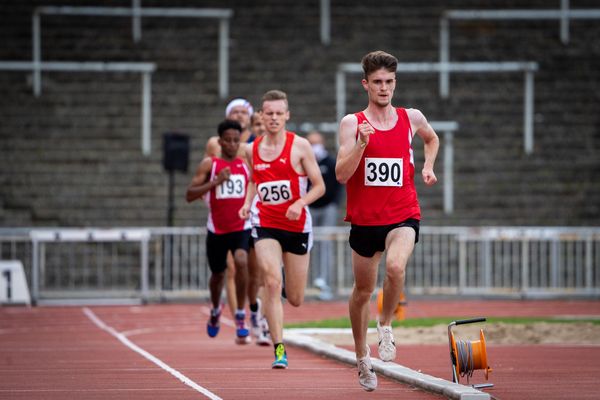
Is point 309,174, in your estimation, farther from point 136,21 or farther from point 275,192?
point 136,21

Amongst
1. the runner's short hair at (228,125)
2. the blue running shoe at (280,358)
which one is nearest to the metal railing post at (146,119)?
the runner's short hair at (228,125)

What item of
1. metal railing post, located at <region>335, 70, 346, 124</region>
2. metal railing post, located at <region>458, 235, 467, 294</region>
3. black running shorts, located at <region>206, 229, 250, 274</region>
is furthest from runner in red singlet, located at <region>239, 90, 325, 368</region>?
metal railing post, located at <region>335, 70, 346, 124</region>

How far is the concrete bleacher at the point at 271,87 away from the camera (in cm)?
2831

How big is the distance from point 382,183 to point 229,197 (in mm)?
5544

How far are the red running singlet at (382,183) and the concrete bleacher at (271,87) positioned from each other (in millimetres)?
17558

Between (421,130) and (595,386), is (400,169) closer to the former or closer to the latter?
(421,130)

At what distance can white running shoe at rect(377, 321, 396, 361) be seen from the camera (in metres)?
10.1

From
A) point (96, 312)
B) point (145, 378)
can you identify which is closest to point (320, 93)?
point (96, 312)

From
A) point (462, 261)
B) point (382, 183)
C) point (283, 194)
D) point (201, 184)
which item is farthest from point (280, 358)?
point (462, 261)

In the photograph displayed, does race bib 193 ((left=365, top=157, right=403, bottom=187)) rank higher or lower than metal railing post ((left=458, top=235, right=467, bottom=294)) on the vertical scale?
higher

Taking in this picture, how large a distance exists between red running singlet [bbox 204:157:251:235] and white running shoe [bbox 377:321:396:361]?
5367 millimetres

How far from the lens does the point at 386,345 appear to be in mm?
10172

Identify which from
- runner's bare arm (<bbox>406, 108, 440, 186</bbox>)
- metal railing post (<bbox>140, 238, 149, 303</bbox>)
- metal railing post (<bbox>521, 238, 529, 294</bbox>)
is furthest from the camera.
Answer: metal railing post (<bbox>521, 238, 529, 294</bbox>)

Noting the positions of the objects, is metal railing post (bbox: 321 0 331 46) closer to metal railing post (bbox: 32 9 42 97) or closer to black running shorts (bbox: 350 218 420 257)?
metal railing post (bbox: 32 9 42 97)
